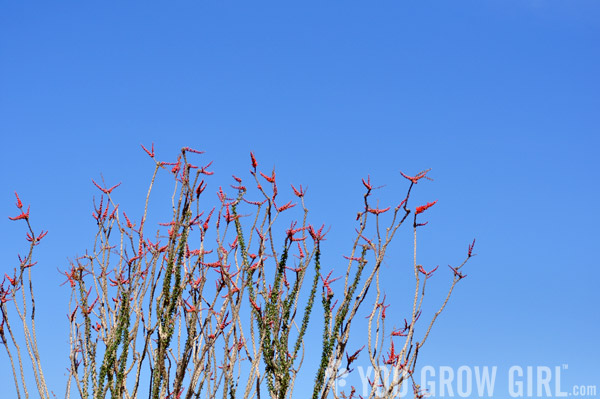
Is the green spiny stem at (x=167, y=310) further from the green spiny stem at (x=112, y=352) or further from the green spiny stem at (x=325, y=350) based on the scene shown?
the green spiny stem at (x=325, y=350)

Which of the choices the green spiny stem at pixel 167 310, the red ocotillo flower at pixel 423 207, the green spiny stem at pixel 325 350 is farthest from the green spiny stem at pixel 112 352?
the red ocotillo flower at pixel 423 207

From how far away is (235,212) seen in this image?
4.07 m

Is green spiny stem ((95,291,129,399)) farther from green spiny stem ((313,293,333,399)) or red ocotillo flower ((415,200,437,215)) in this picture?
red ocotillo flower ((415,200,437,215))

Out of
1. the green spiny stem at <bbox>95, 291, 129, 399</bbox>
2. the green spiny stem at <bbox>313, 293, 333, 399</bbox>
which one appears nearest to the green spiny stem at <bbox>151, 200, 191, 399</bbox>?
the green spiny stem at <bbox>95, 291, 129, 399</bbox>

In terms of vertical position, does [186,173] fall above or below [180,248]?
above

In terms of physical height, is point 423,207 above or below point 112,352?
above

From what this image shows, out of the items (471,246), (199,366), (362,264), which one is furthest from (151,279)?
(471,246)

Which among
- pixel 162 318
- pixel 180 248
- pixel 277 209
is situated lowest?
pixel 162 318

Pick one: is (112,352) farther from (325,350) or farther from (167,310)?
(325,350)

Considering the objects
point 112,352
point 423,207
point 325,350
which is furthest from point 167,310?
point 423,207

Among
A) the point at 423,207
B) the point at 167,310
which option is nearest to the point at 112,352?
the point at 167,310

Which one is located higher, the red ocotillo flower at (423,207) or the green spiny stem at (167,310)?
the red ocotillo flower at (423,207)

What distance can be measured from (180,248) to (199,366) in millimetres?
698

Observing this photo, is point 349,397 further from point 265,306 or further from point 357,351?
point 265,306
